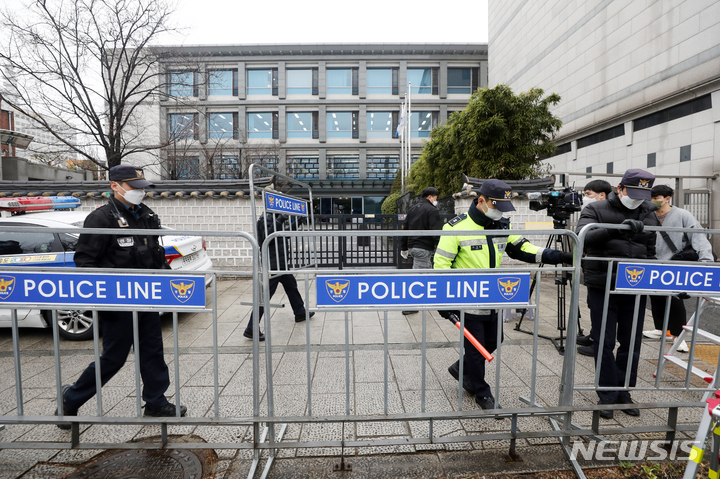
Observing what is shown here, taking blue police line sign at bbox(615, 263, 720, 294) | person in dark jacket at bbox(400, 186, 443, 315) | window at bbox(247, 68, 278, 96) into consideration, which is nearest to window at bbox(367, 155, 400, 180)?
window at bbox(247, 68, 278, 96)

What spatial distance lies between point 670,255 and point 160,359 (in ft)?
18.2

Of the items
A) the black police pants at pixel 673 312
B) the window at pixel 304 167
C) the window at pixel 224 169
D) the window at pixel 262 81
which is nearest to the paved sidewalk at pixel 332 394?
the black police pants at pixel 673 312

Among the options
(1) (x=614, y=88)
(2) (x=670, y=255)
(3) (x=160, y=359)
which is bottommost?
(3) (x=160, y=359)

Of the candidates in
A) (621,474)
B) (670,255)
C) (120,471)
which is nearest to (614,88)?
(670,255)

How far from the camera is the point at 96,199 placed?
28.5 ft

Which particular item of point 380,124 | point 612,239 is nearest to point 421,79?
point 380,124

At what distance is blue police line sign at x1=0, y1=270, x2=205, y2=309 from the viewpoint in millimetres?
2244

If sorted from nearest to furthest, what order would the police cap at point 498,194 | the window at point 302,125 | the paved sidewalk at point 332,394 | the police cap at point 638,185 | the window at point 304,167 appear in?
1. the paved sidewalk at point 332,394
2. the police cap at point 498,194
3. the police cap at point 638,185
4. the window at point 304,167
5. the window at point 302,125

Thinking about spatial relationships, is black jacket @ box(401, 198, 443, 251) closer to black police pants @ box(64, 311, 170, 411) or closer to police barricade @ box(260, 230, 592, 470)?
police barricade @ box(260, 230, 592, 470)

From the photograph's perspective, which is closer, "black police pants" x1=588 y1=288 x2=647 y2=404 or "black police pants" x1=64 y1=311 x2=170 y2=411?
"black police pants" x1=64 y1=311 x2=170 y2=411

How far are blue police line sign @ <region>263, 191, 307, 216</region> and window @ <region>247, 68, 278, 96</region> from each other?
26489mm

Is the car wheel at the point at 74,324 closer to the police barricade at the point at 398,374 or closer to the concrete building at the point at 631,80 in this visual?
the police barricade at the point at 398,374

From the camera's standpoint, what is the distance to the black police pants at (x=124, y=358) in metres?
2.54

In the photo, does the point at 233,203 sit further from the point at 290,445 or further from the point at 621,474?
the point at 621,474
